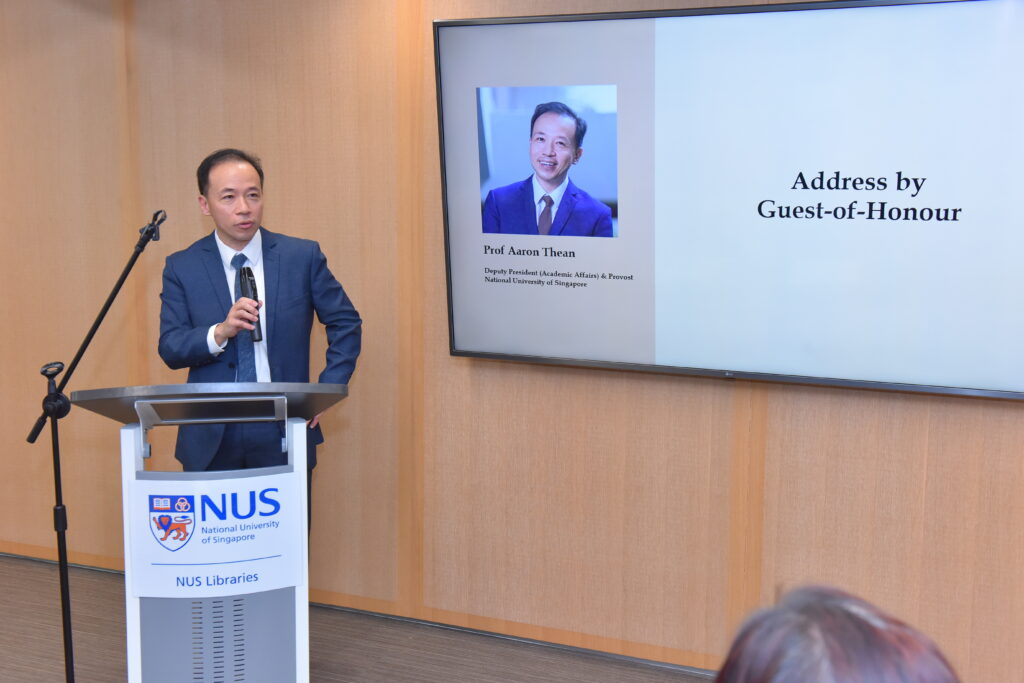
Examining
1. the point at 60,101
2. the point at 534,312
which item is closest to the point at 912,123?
the point at 534,312

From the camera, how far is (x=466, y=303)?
13.4ft

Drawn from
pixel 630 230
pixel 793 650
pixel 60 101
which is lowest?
pixel 793 650

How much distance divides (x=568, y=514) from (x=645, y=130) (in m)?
1.46

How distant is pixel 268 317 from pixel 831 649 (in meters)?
2.96

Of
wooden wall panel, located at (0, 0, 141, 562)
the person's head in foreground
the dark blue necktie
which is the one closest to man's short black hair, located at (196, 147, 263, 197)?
the dark blue necktie

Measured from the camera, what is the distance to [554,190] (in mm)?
3838

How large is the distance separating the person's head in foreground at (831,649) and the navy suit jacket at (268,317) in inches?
105

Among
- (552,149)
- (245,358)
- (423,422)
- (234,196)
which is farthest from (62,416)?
(552,149)

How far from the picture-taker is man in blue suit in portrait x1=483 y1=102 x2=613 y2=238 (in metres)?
3.78

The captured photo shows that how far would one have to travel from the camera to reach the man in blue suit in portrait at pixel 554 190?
378cm

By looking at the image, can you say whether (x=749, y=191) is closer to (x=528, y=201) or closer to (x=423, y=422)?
(x=528, y=201)

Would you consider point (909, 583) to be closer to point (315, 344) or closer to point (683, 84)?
point (683, 84)

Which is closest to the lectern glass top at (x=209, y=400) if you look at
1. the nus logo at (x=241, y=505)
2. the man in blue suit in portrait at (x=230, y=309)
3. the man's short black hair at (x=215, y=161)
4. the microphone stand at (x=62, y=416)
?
the nus logo at (x=241, y=505)

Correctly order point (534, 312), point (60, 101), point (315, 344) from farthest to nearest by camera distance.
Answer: point (60, 101) < point (315, 344) < point (534, 312)
